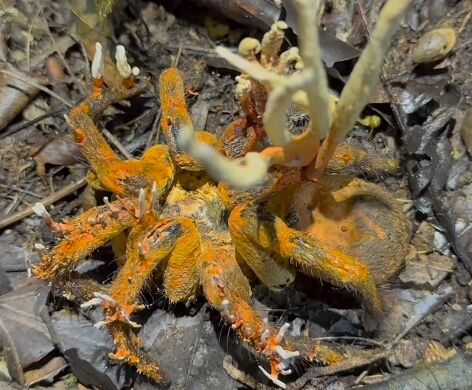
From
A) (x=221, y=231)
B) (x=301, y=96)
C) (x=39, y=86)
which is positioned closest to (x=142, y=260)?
(x=221, y=231)

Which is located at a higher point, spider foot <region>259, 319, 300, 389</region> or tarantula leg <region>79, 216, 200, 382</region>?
tarantula leg <region>79, 216, 200, 382</region>

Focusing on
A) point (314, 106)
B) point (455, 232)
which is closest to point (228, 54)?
point (314, 106)

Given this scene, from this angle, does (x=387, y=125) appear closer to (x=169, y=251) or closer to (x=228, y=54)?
(x=169, y=251)

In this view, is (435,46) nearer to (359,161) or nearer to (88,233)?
(359,161)

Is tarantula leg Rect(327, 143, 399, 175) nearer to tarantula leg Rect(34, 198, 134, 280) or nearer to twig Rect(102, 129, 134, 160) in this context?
tarantula leg Rect(34, 198, 134, 280)

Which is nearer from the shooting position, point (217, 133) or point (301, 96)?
point (301, 96)

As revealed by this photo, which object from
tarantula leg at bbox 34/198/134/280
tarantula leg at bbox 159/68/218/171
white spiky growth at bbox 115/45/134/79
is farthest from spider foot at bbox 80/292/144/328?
white spiky growth at bbox 115/45/134/79
